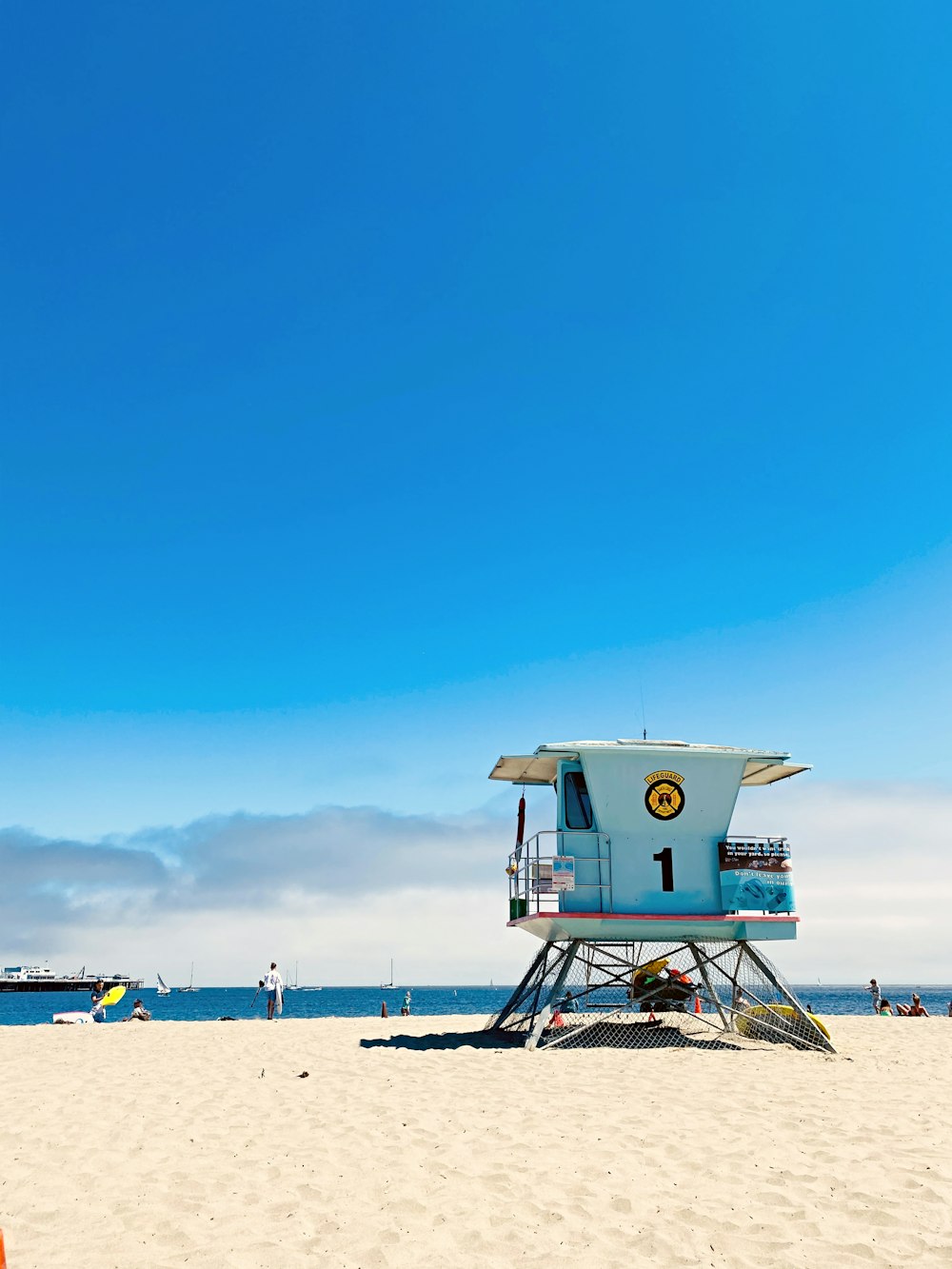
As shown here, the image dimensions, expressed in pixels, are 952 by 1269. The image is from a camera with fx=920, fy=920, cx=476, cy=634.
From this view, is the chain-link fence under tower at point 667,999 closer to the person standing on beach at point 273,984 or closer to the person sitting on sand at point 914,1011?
the person standing on beach at point 273,984

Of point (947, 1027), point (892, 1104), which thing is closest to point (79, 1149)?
point (892, 1104)

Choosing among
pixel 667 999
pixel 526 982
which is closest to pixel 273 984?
pixel 526 982

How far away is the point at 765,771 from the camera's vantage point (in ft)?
58.4

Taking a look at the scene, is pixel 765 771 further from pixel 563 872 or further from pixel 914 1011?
pixel 914 1011

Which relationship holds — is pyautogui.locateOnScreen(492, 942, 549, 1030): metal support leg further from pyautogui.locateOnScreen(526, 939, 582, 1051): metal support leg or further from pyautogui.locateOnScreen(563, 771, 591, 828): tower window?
pyautogui.locateOnScreen(563, 771, 591, 828): tower window

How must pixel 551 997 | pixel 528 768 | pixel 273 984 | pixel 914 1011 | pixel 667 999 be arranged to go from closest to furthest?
1. pixel 551 997
2. pixel 667 999
3. pixel 528 768
4. pixel 273 984
5. pixel 914 1011

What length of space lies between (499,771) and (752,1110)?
916 centimetres

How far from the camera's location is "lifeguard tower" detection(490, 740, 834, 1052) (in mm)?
15891

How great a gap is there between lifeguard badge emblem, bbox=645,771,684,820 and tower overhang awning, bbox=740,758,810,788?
1345mm

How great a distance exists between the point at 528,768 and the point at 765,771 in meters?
4.58

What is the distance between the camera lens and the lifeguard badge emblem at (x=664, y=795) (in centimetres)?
1638

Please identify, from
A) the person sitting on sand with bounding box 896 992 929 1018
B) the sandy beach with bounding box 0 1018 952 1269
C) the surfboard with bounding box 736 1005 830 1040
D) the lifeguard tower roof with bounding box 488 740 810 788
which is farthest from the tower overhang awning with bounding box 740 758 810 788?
the person sitting on sand with bounding box 896 992 929 1018

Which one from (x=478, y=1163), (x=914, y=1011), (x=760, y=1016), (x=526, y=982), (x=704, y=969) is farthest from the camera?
(x=914, y=1011)

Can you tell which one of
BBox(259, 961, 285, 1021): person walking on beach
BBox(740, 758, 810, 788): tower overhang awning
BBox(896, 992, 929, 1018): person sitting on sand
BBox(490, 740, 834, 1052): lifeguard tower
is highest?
BBox(740, 758, 810, 788): tower overhang awning
